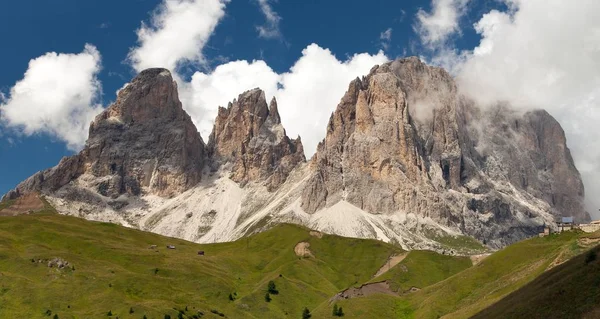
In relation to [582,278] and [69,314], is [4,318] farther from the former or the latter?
[582,278]

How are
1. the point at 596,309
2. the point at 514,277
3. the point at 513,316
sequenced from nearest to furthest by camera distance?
1. the point at 596,309
2. the point at 513,316
3. the point at 514,277

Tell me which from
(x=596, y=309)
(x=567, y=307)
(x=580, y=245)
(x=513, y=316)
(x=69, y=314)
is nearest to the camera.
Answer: (x=596, y=309)

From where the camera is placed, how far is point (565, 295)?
10206 centimetres

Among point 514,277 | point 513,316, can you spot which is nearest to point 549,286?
point 513,316

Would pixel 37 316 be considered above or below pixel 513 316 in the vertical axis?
above

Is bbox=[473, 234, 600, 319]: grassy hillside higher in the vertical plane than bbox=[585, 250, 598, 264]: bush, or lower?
lower

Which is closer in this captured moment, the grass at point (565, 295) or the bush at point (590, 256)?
the grass at point (565, 295)

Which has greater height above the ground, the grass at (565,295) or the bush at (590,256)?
the bush at (590,256)

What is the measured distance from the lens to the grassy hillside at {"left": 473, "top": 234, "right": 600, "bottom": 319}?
95781 millimetres

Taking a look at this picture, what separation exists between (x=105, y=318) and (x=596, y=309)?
490 feet

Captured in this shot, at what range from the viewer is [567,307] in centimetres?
9812

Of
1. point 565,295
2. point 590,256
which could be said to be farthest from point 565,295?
point 590,256

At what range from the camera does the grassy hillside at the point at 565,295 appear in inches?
3771

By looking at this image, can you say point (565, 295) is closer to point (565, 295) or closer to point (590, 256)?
point (565, 295)
